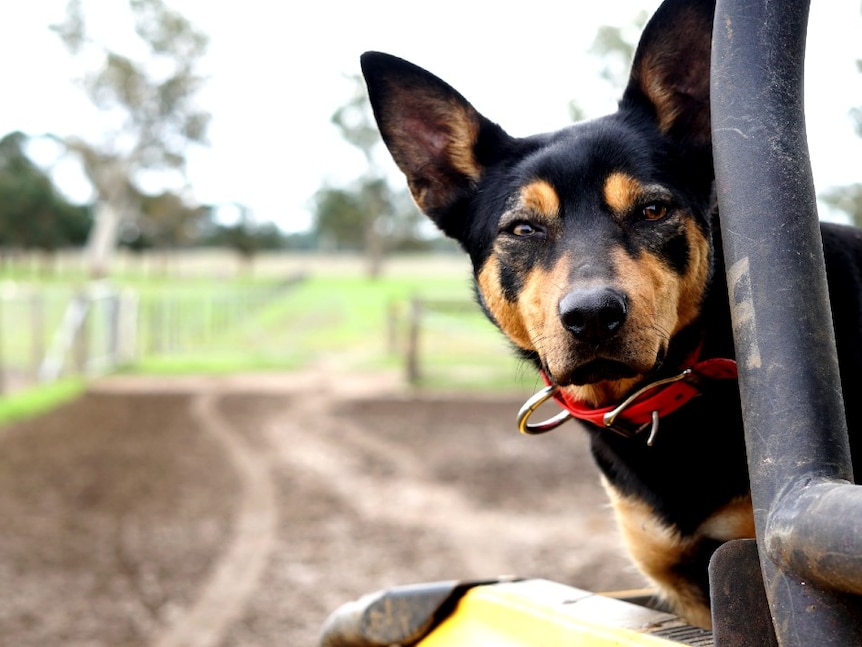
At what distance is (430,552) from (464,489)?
1998mm

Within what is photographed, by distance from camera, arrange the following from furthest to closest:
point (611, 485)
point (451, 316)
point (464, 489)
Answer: point (451, 316), point (464, 489), point (611, 485)

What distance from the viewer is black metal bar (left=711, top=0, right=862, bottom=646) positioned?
0.82 m

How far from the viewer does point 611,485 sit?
262 cm

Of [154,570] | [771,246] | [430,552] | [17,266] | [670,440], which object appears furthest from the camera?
[17,266]

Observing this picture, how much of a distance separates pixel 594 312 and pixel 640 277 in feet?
0.73

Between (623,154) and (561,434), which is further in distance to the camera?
(561,434)

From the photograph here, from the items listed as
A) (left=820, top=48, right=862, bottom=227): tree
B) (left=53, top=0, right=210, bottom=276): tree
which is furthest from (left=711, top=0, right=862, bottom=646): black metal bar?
(left=53, top=0, right=210, bottom=276): tree

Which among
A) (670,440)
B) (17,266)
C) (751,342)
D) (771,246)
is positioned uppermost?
(771,246)

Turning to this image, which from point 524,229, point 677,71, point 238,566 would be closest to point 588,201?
point 524,229

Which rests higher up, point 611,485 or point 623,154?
point 623,154

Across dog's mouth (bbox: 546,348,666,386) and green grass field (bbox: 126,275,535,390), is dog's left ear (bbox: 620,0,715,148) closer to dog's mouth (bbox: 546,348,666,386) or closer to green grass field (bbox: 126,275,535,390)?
dog's mouth (bbox: 546,348,666,386)

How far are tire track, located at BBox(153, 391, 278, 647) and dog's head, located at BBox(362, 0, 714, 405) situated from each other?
12.4 ft

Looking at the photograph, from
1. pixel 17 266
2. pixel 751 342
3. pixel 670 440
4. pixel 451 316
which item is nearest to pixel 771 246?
pixel 751 342

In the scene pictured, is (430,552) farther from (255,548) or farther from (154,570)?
(154,570)
